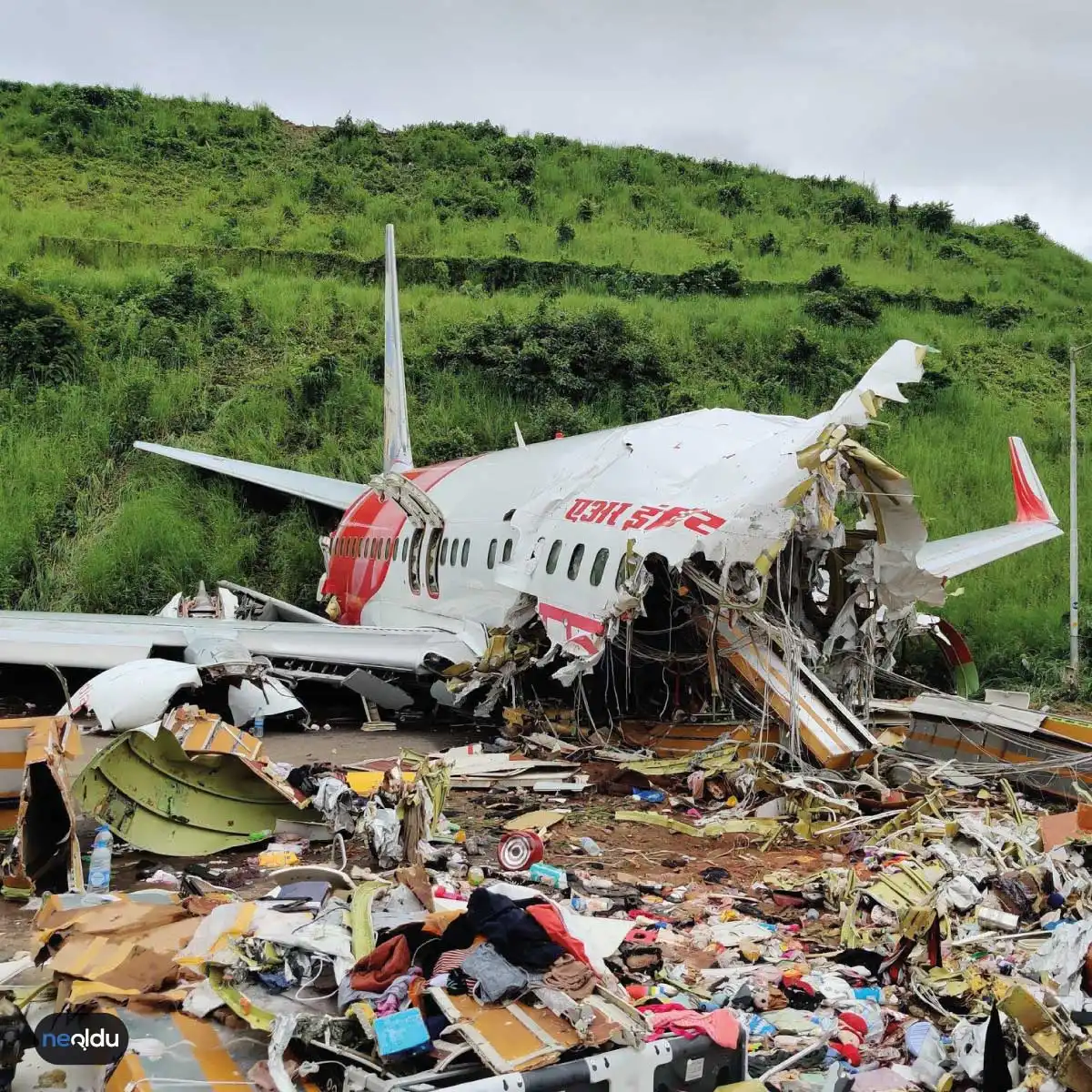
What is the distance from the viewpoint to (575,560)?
38.6 ft

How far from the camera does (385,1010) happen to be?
4.46 meters

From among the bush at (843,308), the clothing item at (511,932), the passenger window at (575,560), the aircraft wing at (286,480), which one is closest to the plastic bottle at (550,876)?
the clothing item at (511,932)

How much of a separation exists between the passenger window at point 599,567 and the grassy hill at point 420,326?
1043 cm

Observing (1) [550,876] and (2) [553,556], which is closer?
(1) [550,876]

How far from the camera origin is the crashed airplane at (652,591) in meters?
10.4

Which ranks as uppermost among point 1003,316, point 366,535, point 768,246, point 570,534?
point 768,246

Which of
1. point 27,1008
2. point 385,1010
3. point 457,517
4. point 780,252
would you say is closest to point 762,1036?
point 385,1010

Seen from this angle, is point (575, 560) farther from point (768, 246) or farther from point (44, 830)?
point (768, 246)

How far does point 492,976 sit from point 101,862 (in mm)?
4088

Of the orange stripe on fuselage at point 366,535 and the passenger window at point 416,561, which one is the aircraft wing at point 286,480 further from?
the passenger window at point 416,561

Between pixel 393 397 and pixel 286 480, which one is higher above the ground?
pixel 393 397

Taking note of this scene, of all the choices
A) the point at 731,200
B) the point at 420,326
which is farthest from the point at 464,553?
the point at 731,200

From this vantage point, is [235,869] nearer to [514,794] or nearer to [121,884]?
[121,884]

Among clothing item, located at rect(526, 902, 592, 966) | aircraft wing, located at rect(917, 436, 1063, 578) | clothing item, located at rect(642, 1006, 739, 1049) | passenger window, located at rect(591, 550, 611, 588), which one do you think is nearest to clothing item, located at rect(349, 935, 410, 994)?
clothing item, located at rect(526, 902, 592, 966)
